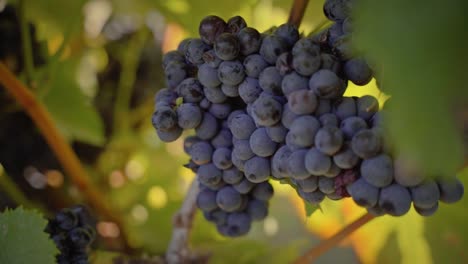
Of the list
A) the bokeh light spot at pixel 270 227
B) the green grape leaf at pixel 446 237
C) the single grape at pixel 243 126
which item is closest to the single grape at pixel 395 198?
the single grape at pixel 243 126

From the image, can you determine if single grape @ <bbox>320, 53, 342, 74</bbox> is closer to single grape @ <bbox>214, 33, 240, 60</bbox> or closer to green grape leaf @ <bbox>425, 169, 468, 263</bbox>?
single grape @ <bbox>214, 33, 240, 60</bbox>

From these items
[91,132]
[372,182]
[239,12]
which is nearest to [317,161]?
[372,182]

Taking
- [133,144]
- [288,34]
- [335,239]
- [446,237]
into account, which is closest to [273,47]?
[288,34]

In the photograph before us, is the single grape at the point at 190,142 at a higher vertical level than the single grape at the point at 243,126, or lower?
higher

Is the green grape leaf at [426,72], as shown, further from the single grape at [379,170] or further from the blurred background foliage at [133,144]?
the blurred background foliage at [133,144]

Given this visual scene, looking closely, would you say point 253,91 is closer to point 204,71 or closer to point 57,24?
point 204,71

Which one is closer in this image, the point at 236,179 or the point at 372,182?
the point at 372,182

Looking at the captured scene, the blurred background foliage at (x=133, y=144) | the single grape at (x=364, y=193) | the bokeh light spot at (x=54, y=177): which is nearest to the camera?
the single grape at (x=364, y=193)

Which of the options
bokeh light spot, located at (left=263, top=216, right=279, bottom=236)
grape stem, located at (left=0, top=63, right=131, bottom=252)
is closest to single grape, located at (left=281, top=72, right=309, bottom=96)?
grape stem, located at (left=0, top=63, right=131, bottom=252)
